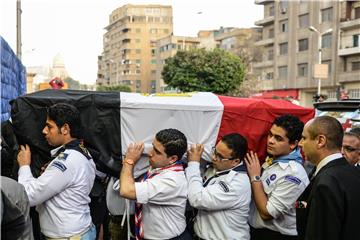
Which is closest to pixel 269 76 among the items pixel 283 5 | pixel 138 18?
pixel 283 5

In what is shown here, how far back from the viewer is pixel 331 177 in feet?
7.07

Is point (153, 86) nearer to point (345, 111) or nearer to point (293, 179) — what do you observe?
point (345, 111)

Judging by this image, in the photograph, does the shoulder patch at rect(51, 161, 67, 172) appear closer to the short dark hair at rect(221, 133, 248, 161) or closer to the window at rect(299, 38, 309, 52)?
the short dark hair at rect(221, 133, 248, 161)

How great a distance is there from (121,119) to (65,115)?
0.42m

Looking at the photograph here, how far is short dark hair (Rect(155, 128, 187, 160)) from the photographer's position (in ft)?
8.86

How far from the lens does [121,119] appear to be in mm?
2912

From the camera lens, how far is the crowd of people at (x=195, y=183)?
2.49 m

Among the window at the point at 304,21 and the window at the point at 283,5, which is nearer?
the window at the point at 304,21

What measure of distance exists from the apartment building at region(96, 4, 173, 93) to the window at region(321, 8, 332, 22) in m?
47.5

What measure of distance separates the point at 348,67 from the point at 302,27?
6.05 metres

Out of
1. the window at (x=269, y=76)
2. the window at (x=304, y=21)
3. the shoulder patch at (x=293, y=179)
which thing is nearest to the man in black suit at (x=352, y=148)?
the shoulder patch at (x=293, y=179)

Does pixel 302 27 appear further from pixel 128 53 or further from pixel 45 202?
pixel 128 53

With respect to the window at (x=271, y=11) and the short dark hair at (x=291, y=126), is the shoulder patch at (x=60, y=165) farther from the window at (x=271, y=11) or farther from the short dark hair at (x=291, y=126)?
the window at (x=271, y=11)

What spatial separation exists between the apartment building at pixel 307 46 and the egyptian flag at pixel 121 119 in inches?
1218
